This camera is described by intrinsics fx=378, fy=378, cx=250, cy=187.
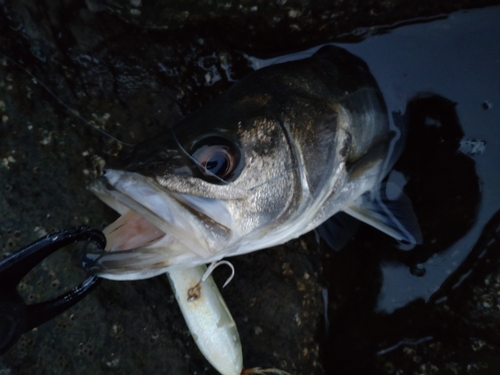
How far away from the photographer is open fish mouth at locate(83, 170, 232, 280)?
1337mm

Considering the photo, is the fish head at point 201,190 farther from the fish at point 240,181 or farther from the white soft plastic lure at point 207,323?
the white soft plastic lure at point 207,323

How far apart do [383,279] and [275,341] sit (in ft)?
2.42

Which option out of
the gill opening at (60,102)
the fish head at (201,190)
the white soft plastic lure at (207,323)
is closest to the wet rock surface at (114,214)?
the gill opening at (60,102)

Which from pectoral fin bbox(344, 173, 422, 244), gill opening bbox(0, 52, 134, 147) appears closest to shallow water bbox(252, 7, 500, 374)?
pectoral fin bbox(344, 173, 422, 244)

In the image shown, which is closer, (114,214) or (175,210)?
(175,210)

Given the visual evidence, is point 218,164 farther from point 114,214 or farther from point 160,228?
point 114,214

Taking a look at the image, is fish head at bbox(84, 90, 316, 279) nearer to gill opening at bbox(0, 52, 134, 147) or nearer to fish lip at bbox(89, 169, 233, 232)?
fish lip at bbox(89, 169, 233, 232)

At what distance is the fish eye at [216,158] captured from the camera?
1396mm

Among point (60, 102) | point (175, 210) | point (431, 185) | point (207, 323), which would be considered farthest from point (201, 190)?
point (431, 185)

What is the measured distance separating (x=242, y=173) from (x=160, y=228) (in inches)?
14.4

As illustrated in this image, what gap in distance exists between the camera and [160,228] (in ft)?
4.51

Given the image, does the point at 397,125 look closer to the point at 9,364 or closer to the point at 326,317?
the point at 326,317

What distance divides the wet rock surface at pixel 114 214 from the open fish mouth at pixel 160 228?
0.57m

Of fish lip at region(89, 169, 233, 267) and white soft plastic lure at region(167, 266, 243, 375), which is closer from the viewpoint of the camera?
fish lip at region(89, 169, 233, 267)
